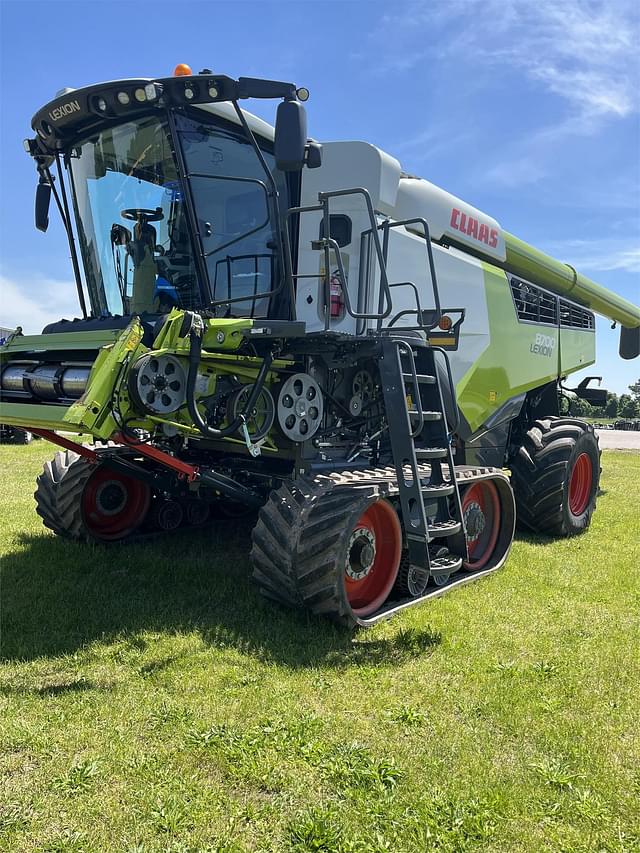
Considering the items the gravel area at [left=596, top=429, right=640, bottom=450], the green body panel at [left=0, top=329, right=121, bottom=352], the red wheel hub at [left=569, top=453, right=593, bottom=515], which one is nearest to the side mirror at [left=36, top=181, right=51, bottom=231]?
the green body panel at [left=0, top=329, right=121, bottom=352]

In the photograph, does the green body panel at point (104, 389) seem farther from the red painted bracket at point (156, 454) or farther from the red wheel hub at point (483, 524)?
the red wheel hub at point (483, 524)

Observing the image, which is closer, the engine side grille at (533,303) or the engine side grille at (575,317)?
the engine side grille at (533,303)

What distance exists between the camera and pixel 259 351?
15.6ft

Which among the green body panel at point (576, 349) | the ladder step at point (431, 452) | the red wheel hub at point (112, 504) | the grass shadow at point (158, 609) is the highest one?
the green body panel at point (576, 349)

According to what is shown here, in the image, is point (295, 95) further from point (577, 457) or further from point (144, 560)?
point (577, 457)

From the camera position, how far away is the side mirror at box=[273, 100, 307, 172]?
12.6ft

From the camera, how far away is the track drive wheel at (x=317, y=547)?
4.07 metres

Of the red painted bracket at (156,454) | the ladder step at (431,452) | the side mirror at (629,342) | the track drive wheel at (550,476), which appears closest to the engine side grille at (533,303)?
the track drive wheel at (550,476)

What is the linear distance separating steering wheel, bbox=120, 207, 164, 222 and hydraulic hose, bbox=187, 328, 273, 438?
1.38 meters

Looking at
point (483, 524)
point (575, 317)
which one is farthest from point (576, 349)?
point (483, 524)

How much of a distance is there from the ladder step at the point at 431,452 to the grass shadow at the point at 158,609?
4.05 feet

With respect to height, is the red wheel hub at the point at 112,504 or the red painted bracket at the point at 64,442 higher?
the red painted bracket at the point at 64,442

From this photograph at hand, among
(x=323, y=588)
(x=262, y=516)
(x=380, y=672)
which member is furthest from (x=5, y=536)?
(x=380, y=672)

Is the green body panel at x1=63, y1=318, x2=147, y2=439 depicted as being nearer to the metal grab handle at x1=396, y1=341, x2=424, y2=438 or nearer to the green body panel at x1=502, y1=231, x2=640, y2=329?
the metal grab handle at x1=396, y1=341, x2=424, y2=438
